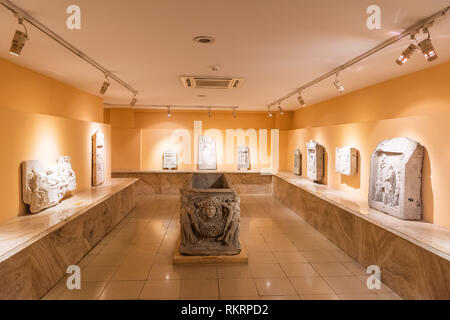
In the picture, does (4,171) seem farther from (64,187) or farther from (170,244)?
(170,244)

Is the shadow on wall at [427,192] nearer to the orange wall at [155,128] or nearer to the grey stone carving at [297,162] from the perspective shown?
the grey stone carving at [297,162]

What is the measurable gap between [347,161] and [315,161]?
4.35 feet

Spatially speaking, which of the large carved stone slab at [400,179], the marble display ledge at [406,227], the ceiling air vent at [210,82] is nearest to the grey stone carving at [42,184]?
the ceiling air vent at [210,82]

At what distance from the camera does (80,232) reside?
157 inches

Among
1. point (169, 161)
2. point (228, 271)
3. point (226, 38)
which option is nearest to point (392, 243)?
point (228, 271)

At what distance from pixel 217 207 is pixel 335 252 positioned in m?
1.89

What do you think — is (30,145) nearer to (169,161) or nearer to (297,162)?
(169,161)

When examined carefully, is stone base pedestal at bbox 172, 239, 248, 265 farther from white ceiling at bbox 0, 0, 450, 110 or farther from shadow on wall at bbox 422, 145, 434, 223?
white ceiling at bbox 0, 0, 450, 110

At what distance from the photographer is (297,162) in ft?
26.1

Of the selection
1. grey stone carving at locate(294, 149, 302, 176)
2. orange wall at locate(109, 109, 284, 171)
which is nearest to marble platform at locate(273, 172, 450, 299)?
grey stone carving at locate(294, 149, 302, 176)

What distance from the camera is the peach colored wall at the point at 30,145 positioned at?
3.27m

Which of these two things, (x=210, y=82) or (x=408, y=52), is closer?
(x=408, y=52)

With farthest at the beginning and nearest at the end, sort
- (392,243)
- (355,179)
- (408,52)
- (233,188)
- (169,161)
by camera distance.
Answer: (169,161), (355,179), (233,188), (392,243), (408,52)
